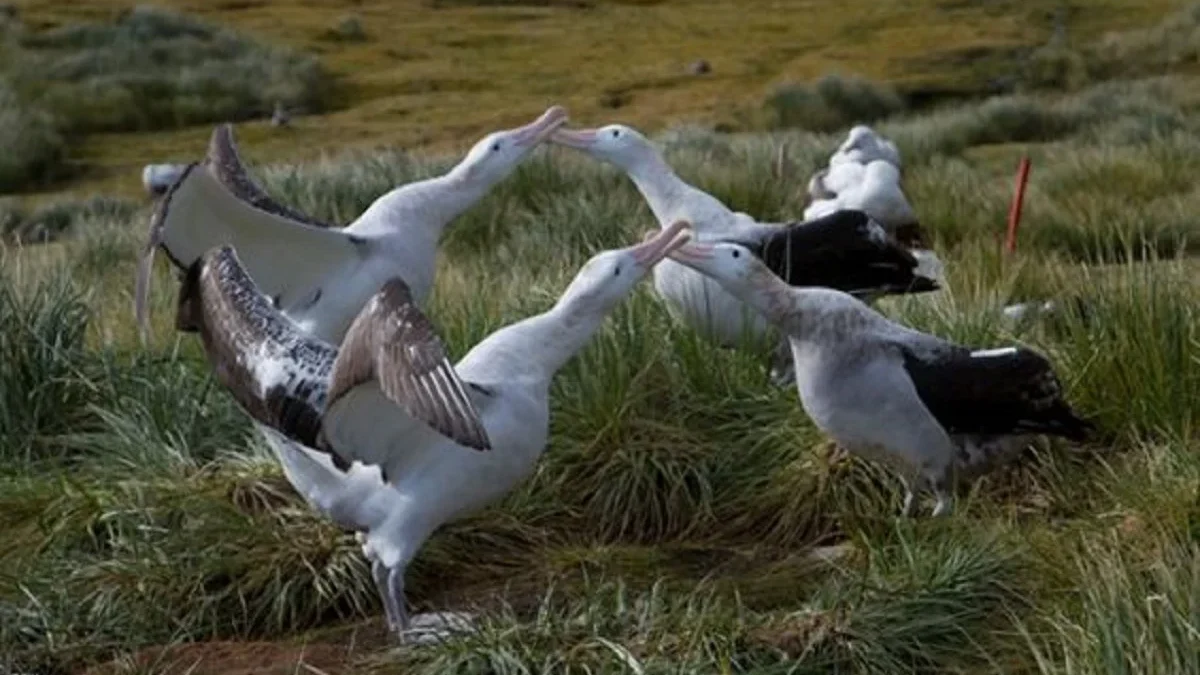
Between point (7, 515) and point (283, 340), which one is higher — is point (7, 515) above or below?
below

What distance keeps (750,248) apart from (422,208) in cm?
107

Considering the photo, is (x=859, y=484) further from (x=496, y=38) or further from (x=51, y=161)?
(x=496, y=38)

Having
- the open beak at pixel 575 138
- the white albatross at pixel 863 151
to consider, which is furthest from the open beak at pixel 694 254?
the white albatross at pixel 863 151

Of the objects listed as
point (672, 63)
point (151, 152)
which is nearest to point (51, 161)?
point (151, 152)

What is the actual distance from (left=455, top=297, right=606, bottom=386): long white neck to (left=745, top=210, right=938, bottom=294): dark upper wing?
1370 millimetres

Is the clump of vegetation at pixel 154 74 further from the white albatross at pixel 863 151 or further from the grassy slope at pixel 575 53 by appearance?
the white albatross at pixel 863 151

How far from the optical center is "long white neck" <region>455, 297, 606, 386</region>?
4.64 m

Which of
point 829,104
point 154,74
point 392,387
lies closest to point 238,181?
point 392,387

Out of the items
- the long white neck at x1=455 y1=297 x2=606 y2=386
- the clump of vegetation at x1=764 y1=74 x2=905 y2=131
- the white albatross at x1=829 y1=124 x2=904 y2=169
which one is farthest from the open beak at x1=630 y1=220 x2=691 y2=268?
the clump of vegetation at x1=764 y1=74 x2=905 y2=131

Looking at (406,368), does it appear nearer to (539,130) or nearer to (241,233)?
(241,233)

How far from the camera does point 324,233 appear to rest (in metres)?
5.24

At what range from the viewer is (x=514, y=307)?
6.64 meters

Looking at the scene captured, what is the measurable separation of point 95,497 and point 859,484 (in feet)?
6.25

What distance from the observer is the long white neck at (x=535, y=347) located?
464cm
